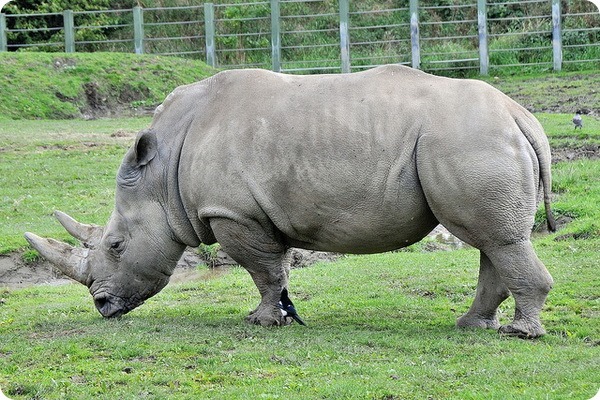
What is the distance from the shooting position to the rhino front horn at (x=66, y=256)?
32.4 ft

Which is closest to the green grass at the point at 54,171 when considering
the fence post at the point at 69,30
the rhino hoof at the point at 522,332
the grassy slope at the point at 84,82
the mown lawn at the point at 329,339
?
the mown lawn at the point at 329,339

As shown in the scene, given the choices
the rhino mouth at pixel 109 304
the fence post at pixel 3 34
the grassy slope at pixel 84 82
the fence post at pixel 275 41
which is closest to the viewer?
the rhino mouth at pixel 109 304

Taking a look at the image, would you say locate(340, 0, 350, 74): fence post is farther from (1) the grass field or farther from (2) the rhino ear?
(2) the rhino ear

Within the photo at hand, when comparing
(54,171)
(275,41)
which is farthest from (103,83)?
(54,171)

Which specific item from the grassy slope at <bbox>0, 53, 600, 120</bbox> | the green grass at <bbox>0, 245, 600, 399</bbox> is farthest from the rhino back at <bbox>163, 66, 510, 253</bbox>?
the grassy slope at <bbox>0, 53, 600, 120</bbox>

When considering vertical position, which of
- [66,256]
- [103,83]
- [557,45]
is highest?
[557,45]

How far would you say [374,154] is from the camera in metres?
8.59

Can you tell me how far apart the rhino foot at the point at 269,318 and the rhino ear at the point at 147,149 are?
63.4 inches

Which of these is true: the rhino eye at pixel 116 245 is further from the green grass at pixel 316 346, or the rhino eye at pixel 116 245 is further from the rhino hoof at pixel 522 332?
the rhino hoof at pixel 522 332

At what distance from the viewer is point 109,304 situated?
383 inches

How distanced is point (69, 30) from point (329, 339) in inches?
887

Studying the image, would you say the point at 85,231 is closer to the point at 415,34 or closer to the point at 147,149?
the point at 147,149

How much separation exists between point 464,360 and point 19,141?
44.9 ft

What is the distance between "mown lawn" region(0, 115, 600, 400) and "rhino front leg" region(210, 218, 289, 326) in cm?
27
